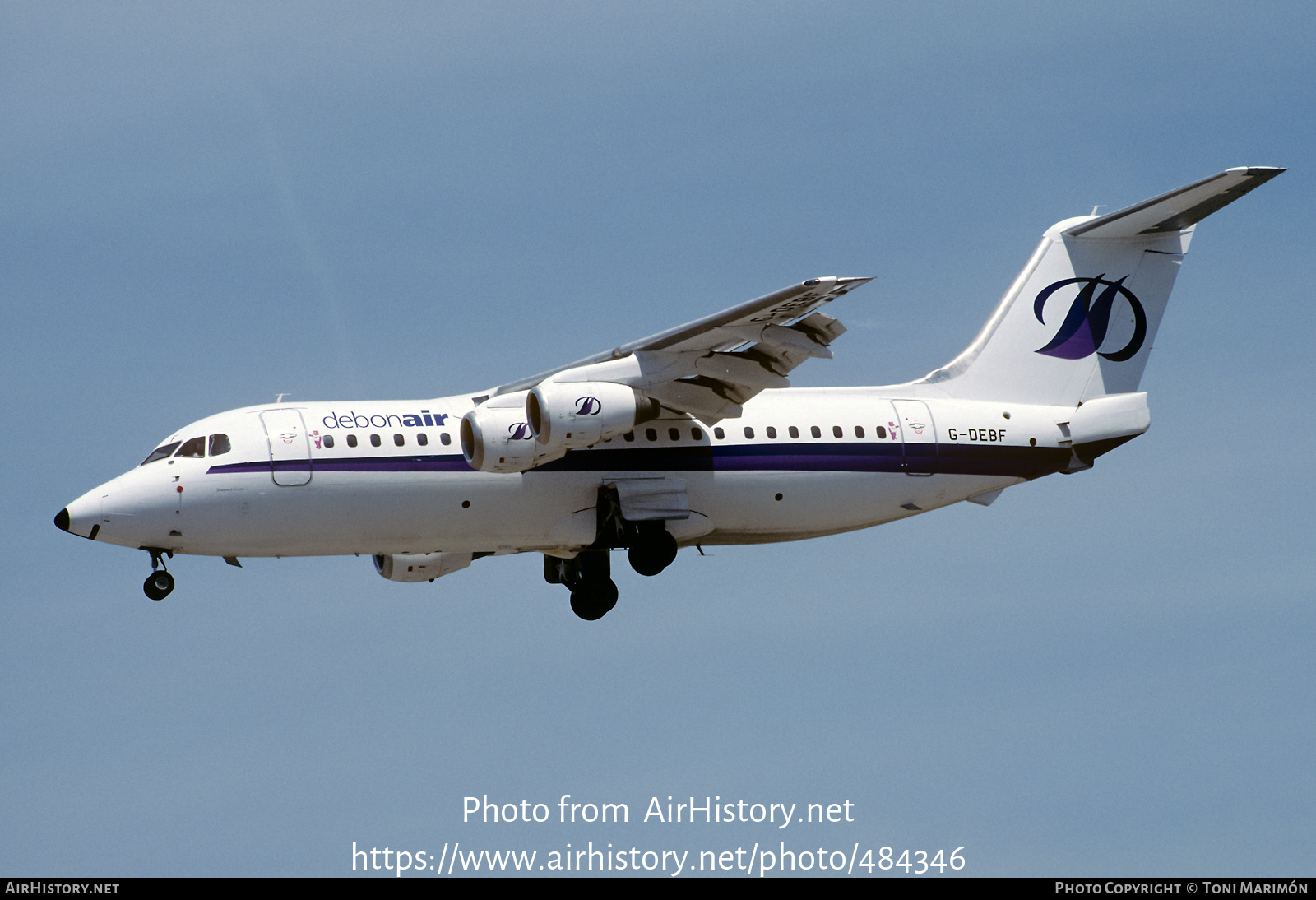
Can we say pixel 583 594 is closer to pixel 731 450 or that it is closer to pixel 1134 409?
pixel 731 450

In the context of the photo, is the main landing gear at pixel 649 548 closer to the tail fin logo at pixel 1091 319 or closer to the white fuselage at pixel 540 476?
the white fuselage at pixel 540 476

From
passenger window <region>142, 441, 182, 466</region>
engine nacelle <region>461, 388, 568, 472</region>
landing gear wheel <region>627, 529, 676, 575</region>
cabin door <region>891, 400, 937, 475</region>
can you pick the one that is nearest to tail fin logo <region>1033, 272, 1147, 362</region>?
cabin door <region>891, 400, 937, 475</region>

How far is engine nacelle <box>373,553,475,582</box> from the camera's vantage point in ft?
68.8

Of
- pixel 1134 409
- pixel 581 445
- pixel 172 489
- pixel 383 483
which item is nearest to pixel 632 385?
pixel 581 445

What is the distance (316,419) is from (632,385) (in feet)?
10.3

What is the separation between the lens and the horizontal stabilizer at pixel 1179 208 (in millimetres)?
20266

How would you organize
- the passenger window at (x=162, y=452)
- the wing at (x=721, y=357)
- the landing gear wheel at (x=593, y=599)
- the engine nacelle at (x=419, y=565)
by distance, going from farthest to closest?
1. the engine nacelle at (x=419, y=565)
2. the landing gear wheel at (x=593, y=599)
3. the passenger window at (x=162, y=452)
4. the wing at (x=721, y=357)

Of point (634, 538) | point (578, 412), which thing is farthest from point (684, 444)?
point (578, 412)

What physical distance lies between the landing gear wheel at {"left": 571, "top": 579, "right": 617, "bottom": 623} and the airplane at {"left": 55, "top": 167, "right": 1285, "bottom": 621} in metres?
0.02

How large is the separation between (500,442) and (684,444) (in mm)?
2201

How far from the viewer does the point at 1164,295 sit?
22203 mm

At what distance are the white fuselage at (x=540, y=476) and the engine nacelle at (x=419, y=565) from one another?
1.45 metres

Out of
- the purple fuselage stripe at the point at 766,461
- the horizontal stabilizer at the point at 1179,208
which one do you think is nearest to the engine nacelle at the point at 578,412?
the purple fuselage stripe at the point at 766,461

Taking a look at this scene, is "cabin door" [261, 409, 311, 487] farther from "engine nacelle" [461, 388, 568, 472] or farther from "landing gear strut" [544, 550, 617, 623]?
→ "landing gear strut" [544, 550, 617, 623]
